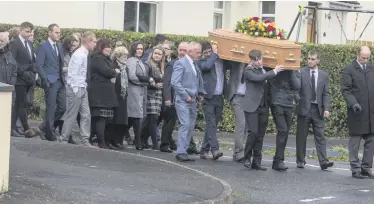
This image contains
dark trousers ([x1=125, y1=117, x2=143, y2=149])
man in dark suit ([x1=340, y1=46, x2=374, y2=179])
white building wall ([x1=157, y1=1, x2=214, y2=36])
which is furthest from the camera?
white building wall ([x1=157, y1=1, x2=214, y2=36])

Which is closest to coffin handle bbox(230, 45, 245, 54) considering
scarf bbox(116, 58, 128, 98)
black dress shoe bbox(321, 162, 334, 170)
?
scarf bbox(116, 58, 128, 98)

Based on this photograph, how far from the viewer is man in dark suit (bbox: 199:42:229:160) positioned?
46.0 feet

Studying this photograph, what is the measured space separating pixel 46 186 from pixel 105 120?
4945mm

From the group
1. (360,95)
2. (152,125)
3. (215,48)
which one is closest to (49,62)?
(152,125)

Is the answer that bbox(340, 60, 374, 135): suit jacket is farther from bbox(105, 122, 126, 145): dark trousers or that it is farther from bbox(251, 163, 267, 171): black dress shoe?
bbox(105, 122, 126, 145): dark trousers

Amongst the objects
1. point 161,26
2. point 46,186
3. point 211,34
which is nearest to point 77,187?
point 46,186

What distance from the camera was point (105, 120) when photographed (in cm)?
1456

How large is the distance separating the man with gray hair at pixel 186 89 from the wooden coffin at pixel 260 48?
0.47m

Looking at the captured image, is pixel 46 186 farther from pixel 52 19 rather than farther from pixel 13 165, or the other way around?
pixel 52 19

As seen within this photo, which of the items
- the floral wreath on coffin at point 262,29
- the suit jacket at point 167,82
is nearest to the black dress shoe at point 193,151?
the suit jacket at point 167,82

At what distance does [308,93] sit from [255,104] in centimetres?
123

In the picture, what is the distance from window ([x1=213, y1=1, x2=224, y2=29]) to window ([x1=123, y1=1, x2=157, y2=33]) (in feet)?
9.20

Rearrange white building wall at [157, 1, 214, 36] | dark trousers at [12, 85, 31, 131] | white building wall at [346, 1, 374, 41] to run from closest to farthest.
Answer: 1. dark trousers at [12, 85, 31, 131]
2. white building wall at [157, 1, 214, 36]
3. white building wall at [346, 1, 374, 41]

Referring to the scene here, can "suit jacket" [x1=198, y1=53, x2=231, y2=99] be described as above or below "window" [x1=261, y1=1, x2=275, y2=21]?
below
